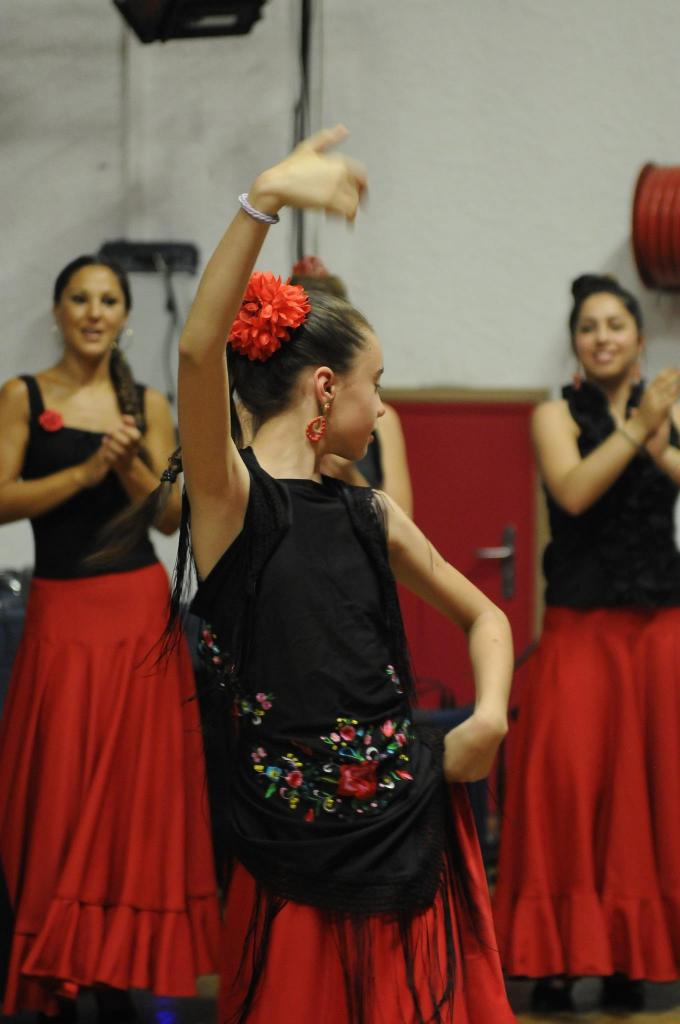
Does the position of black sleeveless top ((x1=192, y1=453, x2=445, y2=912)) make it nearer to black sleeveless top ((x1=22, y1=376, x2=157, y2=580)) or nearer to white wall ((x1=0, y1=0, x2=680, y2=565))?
black sleeveless top ((x1=22, y1=376, x2=157, y2=580))

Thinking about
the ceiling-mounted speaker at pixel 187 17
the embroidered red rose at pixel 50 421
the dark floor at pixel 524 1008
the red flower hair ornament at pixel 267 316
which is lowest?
the dark floor at pixel 524 1008

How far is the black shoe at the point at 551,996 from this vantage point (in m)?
2.94

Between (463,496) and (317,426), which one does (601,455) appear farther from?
(463,496)

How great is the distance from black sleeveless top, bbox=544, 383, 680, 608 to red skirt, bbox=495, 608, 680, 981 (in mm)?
53

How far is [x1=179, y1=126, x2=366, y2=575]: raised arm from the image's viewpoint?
1.39 m

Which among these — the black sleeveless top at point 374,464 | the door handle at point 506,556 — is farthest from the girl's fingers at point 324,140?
the door handle at point 506,556

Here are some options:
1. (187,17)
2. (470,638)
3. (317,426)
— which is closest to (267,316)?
(317,426)

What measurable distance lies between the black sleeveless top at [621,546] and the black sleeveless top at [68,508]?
93 centimetres

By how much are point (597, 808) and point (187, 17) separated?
104 inches

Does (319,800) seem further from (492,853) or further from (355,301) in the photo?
(355,301)

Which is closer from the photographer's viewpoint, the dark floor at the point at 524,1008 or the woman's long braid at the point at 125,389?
the dark floor at the point at 524,1008

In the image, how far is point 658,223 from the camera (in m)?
4.43

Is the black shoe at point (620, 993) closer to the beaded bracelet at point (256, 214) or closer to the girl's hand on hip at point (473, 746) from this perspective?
the girl's hand on hip at point (473, 746)

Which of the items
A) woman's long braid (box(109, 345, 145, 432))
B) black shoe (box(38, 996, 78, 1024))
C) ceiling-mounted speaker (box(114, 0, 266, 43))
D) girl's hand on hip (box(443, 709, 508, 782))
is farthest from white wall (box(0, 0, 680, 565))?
girl's hand on hip (box(443, 709, 508, 782))
